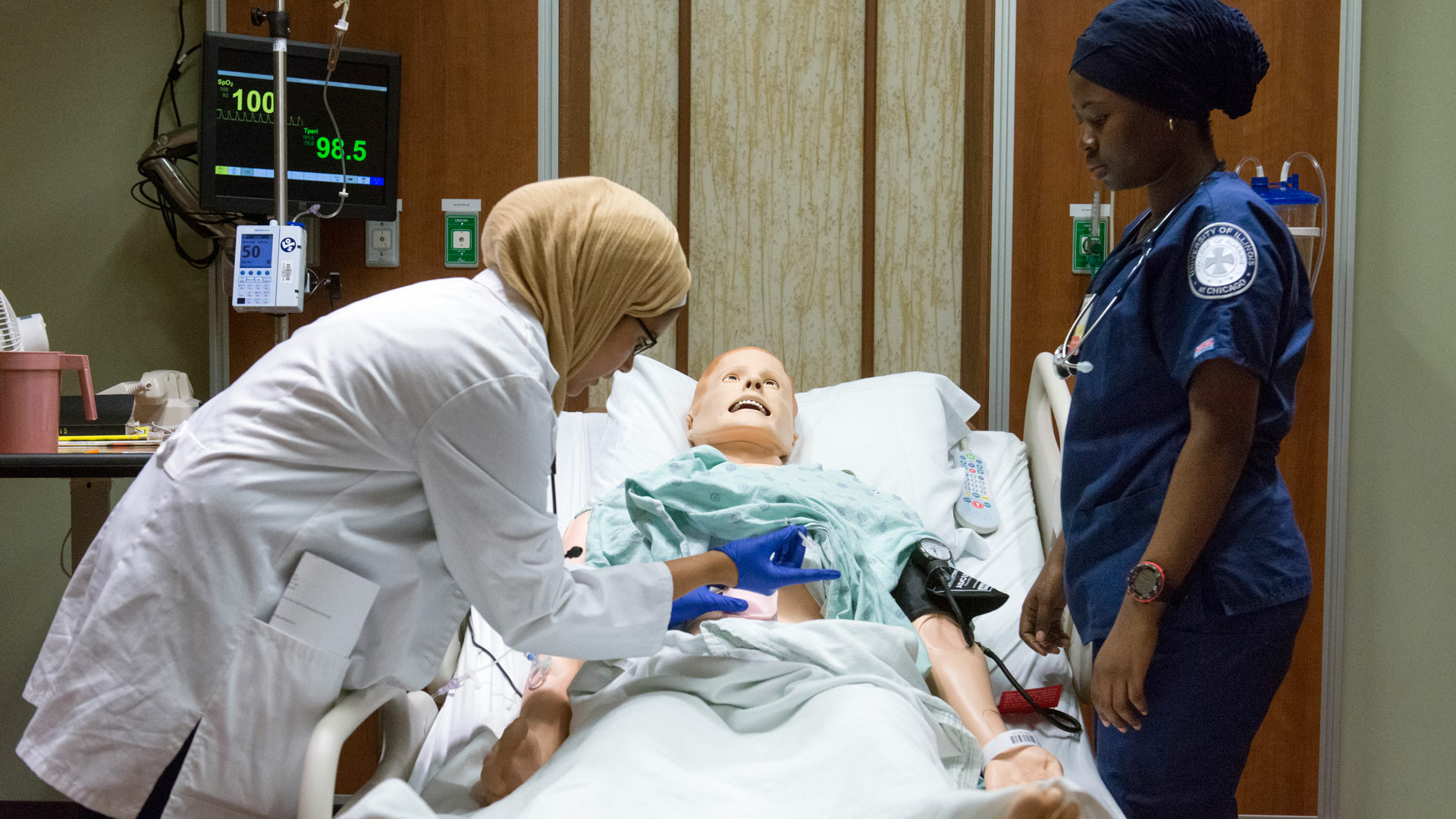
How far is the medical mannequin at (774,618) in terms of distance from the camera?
4.82 ft

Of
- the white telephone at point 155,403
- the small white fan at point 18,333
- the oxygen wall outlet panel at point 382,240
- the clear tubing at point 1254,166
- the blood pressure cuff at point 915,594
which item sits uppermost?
the clear tubing at point 1254,166

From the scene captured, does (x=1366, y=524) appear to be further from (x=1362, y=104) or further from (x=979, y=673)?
(x=979, y=673)

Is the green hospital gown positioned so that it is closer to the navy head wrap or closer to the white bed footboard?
the white bed footboard

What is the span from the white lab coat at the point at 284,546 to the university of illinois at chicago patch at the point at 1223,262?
0.86 meters

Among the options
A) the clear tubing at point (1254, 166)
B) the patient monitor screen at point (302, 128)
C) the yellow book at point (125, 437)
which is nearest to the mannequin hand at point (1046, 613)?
the clear tubing at point (1254, 166)

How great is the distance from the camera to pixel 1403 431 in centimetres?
262

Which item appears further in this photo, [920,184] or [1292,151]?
[920,184]

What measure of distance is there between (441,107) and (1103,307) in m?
2.17

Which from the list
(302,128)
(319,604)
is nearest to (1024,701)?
(319,604)

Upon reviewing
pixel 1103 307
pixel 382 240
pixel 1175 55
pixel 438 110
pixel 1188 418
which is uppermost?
pixel 438 110

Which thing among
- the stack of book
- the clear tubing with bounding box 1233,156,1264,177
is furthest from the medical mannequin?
the clear tubing with bounding box 1233,156,1264,177

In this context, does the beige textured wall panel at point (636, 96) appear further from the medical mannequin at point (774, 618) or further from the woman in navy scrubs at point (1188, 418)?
the woman in navy scrubs at point (1188, 418)

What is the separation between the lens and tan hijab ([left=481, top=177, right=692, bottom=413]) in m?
1.40

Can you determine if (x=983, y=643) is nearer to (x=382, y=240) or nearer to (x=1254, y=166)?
(x=1254, y=166)
